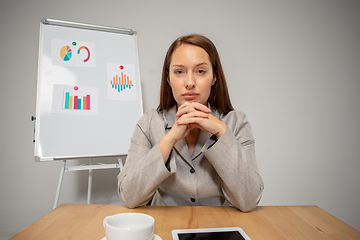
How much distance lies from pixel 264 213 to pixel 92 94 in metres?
1.28

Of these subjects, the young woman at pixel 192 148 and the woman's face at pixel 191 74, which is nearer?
the young woman at pixel 192 148

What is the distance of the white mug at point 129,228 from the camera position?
17.0 inches

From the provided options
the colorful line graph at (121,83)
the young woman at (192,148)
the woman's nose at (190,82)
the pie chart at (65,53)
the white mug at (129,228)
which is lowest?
the white mug at (129,228)

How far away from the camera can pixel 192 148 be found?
109cm

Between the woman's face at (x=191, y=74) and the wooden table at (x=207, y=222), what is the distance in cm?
46

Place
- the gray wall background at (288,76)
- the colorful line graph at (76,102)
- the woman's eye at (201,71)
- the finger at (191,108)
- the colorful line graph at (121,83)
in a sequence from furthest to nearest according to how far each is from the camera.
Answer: the gray wall background at (288,76), the colorful line graph at (121,83), the colorful line graph at (76,102), the woman's eye at (201,71), the finger at (191,108)

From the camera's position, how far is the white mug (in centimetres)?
43

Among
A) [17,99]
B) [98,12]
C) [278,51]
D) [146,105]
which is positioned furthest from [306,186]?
[17,99]

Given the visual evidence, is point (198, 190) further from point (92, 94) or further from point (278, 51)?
point (278, 51)

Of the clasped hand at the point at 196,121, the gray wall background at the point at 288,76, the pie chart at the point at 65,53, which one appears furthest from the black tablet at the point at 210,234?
the gray wall background at the point at 288,76

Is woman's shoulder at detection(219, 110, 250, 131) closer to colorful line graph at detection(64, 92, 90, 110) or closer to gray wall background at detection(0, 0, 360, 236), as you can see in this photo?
colorful line graph at detection(64, 92, 90, 110)

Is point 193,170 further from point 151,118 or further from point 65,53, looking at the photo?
point 65,53

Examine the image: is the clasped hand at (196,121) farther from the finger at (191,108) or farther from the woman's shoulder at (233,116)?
the woman's shoulder at (233,116)

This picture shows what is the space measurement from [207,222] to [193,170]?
0.32 metres
